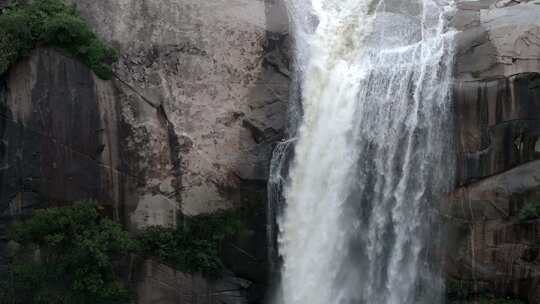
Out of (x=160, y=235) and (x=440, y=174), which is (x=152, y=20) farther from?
(x=440, y=174)

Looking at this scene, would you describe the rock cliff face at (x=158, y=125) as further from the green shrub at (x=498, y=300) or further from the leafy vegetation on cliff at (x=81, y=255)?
the green shrub at (x=498, y=300)

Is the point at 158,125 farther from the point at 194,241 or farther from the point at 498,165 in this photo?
the point at 498,165

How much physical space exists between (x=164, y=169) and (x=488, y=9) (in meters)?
8.95

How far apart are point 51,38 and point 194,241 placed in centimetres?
592

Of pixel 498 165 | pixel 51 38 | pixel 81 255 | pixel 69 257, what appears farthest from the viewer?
pixel 51 38

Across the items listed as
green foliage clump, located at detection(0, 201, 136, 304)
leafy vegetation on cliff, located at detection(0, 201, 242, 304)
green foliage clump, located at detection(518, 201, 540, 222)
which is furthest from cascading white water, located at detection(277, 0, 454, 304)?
green foliage clump, located at detection(0, 201, 136, 304)

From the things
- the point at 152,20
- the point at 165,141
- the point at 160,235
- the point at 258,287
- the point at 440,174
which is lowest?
the point at 258,287

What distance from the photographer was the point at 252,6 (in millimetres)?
17969

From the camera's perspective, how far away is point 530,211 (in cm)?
1488

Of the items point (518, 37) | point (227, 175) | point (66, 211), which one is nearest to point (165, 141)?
point (227, 175)

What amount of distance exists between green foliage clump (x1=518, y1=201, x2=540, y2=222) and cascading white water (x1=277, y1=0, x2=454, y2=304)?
1666 mm

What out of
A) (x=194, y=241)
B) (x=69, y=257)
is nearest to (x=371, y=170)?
(x=194, y=241)

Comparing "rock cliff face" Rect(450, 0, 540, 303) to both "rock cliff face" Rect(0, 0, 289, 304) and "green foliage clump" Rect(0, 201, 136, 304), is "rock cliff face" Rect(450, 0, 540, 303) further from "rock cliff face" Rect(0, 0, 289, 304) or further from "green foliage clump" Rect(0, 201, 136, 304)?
"green foliage clump" Rect(0, 201, 136, 304)

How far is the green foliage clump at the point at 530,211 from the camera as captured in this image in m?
14.9
